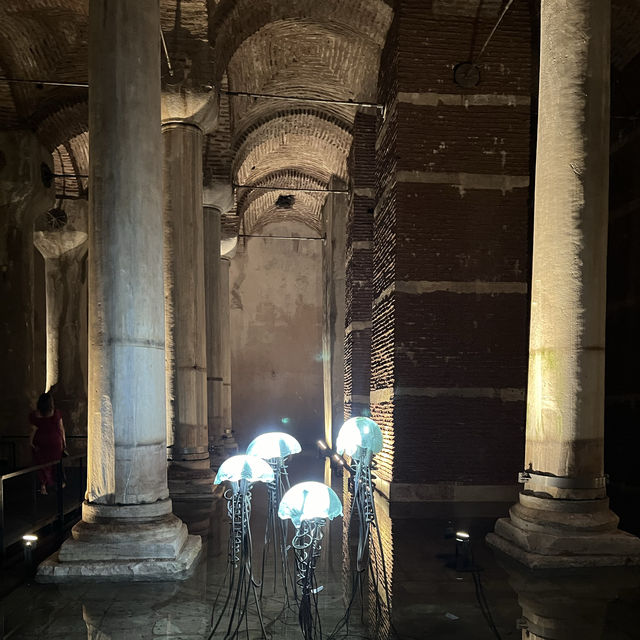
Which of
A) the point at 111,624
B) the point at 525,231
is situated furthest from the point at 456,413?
the point at 111,624

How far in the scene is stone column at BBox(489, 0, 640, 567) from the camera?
5.70 meters

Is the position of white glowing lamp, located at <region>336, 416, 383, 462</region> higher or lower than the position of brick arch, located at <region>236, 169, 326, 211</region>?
lower

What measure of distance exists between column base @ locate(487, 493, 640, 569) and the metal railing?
4752mm

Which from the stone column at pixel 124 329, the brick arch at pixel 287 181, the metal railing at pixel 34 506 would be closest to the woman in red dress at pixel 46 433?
the metal railing at pixel 34 506

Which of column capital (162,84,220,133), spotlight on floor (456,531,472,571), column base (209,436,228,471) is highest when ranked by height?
column capital (162,84,220,133)

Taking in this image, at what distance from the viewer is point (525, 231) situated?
29.3 feet

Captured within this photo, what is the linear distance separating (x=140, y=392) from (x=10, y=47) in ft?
24.9

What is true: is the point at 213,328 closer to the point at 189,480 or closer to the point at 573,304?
the point at 189,480

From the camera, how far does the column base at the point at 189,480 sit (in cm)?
889

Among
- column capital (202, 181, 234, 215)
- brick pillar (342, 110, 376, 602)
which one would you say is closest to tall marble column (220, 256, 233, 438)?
brick pillar (342, 110, 376, 602)

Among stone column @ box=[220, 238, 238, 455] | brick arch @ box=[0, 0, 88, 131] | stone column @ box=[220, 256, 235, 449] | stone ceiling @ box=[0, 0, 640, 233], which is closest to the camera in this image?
stone ceiling @ box=[0, 0, 640, 233]

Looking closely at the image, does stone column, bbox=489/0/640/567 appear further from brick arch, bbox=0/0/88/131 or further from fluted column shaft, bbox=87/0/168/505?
brick arch, bbox=0/0/88/131

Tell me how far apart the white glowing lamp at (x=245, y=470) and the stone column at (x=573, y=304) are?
2.78m

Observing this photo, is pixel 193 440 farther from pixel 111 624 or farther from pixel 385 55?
pixel 385 55
